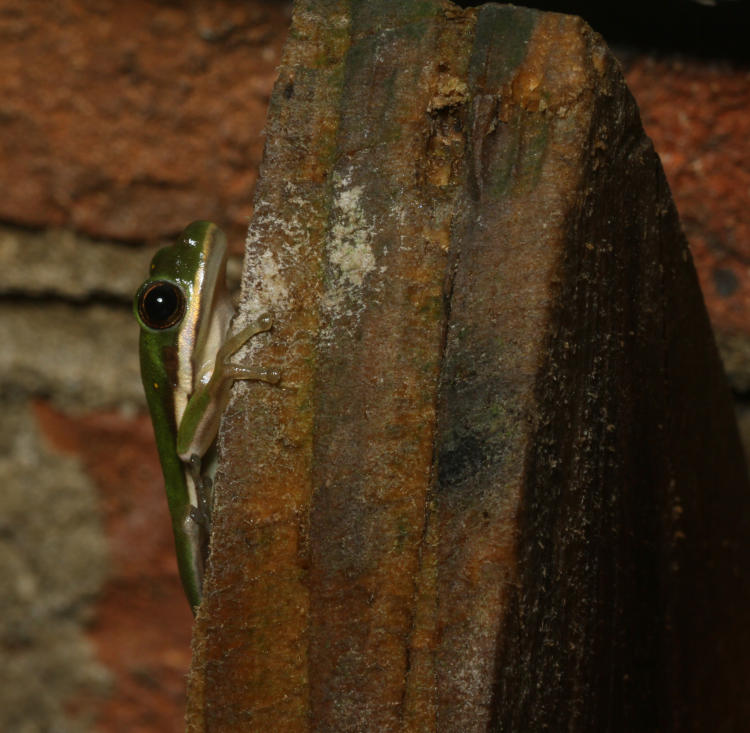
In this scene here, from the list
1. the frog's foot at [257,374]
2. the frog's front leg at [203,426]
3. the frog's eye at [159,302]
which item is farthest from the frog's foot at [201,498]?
the frog's foot at [257,374]

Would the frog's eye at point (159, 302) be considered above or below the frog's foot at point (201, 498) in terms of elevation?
above

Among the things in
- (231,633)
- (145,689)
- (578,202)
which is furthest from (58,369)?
(578,202)

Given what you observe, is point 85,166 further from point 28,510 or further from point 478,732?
point 478,732

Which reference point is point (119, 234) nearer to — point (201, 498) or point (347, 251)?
point (201, 498)

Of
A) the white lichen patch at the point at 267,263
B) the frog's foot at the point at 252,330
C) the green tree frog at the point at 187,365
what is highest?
the white lichen patch at the point at 267,263

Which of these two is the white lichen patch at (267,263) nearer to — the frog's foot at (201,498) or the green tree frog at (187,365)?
the green tree frog at (187,365)

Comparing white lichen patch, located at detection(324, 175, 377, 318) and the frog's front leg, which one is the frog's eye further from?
white lichen patch, located at detection(324, 175, 377, 318)

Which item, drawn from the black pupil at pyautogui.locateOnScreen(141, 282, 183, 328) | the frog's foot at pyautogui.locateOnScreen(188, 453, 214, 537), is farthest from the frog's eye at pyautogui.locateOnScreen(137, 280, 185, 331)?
the frog's foot at pyautogui.locateOnScreen(188, 453, 214, 537)
